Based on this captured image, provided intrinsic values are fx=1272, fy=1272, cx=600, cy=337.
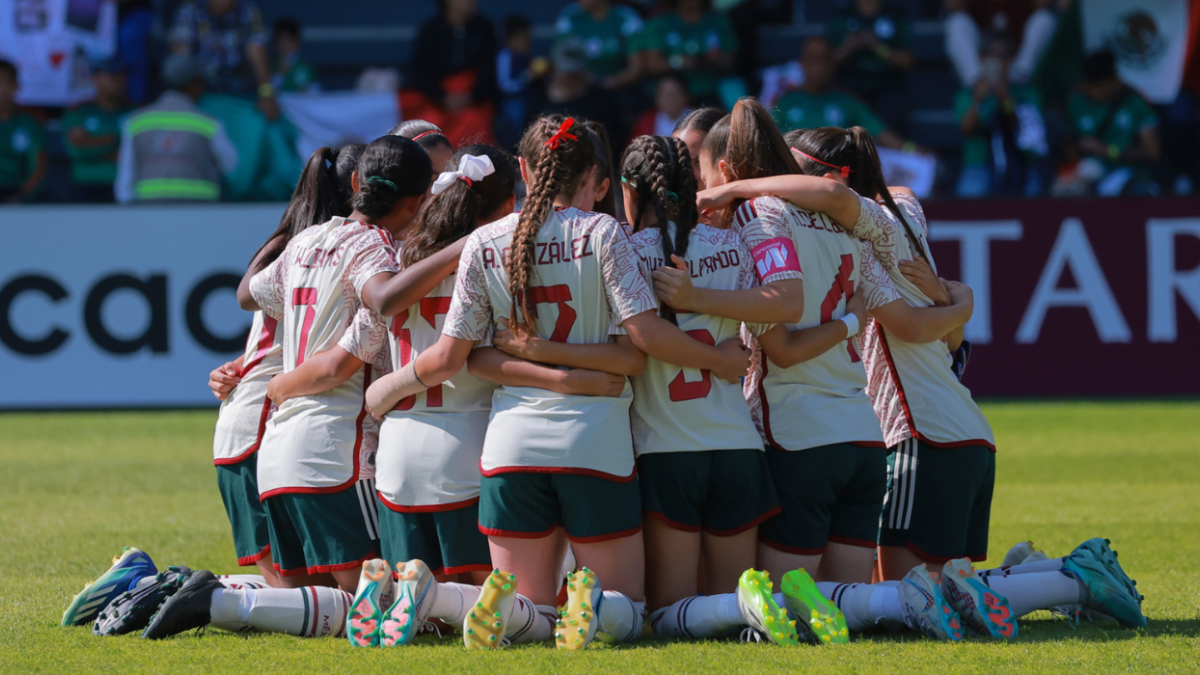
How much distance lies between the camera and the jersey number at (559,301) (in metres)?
4.07

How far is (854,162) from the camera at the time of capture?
4711 mm

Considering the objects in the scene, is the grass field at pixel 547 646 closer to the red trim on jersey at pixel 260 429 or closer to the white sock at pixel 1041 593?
the white sock at pixel 1041 593

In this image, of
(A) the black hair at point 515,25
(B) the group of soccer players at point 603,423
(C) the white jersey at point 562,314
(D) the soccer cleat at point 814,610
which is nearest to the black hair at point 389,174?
(B) the group of soccer players at point 603,423

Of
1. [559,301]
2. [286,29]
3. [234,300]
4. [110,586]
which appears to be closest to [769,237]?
[559,301]

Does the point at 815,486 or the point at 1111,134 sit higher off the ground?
the point at 1111,134

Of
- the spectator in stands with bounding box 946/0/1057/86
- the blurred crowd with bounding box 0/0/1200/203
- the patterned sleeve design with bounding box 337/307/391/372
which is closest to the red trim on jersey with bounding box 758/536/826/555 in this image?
the patterned sleeve design with bounding box 337/307/391/372

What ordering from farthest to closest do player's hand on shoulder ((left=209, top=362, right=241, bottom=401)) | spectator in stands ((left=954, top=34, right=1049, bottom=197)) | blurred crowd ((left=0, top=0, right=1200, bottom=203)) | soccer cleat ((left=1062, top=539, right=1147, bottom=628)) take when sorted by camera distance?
spectator in stands ((left=954, top=34, right=1049, bottom=197)) → blurred crowd ((left=0, top=0, right=1200, bottom=203)) → player's hand on shoulder ((left=209, top=362, right=241, bottom=401)) → soccer cleat ((left=1062, top=539, right=1147, bottom=628))

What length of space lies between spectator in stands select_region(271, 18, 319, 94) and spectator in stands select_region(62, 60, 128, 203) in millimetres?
1604

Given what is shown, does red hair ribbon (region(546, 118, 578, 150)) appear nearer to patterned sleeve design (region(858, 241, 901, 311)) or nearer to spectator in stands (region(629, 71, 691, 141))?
patterned sleeve design (region(858, 241, 901, 311))

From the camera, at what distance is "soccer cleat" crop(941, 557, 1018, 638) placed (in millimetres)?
4082

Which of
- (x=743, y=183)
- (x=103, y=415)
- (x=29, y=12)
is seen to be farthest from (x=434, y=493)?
(x=29, y=12)

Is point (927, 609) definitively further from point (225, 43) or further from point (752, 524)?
point (225, 43)

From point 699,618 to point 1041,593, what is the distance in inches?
47.8

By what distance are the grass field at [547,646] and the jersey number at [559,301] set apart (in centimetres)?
100
